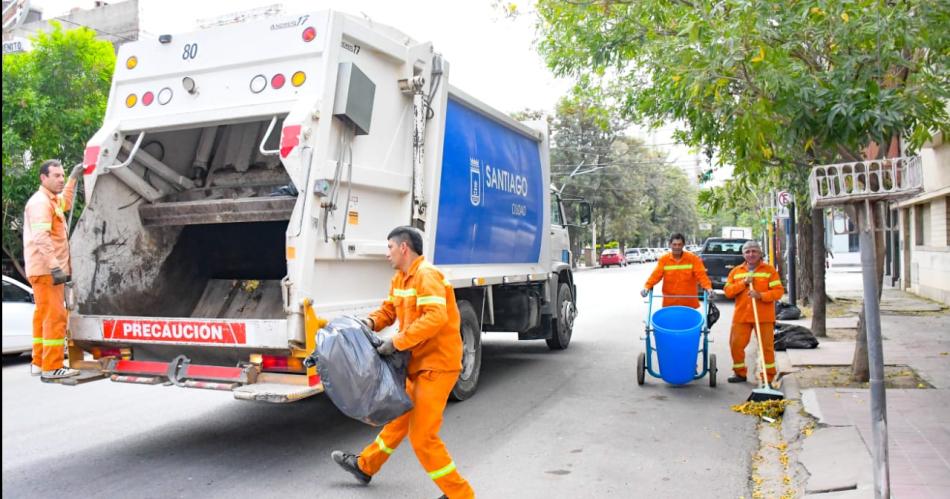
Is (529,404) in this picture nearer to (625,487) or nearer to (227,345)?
(625,487)

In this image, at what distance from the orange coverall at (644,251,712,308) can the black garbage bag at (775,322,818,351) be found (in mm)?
2473

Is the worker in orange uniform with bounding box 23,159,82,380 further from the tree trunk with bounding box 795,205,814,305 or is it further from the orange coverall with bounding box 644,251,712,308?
the tree trunk with bounding box 795,205,814,305

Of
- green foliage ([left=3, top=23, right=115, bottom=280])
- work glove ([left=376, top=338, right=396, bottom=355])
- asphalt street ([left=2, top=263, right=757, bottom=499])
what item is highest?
green foliage ([left=3, top=23, right=115, bottom=280])

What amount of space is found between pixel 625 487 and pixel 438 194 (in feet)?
9.49

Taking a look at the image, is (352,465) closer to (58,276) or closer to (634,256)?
(58,276)

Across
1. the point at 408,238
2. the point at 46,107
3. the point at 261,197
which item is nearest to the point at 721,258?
the point at 46,107

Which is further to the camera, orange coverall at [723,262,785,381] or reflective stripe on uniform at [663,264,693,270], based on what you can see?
reflective stripe on uniform at [663,264,693,270]

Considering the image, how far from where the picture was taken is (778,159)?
7.50 m

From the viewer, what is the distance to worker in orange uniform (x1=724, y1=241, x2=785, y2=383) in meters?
7.88

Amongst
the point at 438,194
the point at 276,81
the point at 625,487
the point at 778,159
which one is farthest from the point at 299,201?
the point at 778,159

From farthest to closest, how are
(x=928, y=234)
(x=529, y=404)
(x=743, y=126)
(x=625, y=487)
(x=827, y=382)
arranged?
1. (x=928, y=234)
2. (x=827, y=382)
3. (x=529, y=404)
4. (x=743, y=126)
5. (x=625, y=487)

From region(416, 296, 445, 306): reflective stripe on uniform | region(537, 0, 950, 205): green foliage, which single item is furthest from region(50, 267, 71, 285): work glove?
region(537, 0, 950, 205): green foliage

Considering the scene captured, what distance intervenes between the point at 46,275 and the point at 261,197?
1.59m

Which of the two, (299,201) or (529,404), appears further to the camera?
(529,404)
